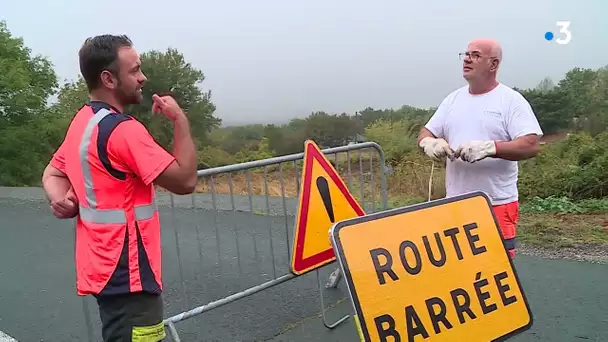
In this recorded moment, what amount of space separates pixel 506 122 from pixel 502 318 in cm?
117

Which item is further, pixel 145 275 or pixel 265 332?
pixel 265 332

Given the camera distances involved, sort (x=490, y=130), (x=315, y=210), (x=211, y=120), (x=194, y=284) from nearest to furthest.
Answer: (x=490, y=130) < (x=315, y=210) < (x=194, y=284) < (x=211, y=120)

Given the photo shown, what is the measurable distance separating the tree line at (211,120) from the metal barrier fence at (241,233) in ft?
4.67

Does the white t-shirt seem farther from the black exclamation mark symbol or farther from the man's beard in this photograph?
the man's beard

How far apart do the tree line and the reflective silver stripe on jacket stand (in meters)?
5.05

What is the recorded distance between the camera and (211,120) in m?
33.0

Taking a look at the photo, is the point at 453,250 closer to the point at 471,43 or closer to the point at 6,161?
the point at 471,43

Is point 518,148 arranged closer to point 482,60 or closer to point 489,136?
point 489,136

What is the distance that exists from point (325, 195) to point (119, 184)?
6.16 feet

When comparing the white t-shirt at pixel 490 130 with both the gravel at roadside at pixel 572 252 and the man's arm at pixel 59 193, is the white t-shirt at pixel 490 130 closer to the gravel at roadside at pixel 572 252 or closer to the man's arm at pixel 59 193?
the man's arm at pixel 59 193

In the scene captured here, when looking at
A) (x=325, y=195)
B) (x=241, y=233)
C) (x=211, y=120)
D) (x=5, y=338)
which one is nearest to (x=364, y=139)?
(x=241, y=233)

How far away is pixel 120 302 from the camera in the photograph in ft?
6.62

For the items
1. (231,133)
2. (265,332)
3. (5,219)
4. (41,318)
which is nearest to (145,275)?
(265,332)

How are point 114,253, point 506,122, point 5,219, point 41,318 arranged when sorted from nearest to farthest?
1. point 114,253
2. point 506,122
3. point 41,318
4. point 5,219
